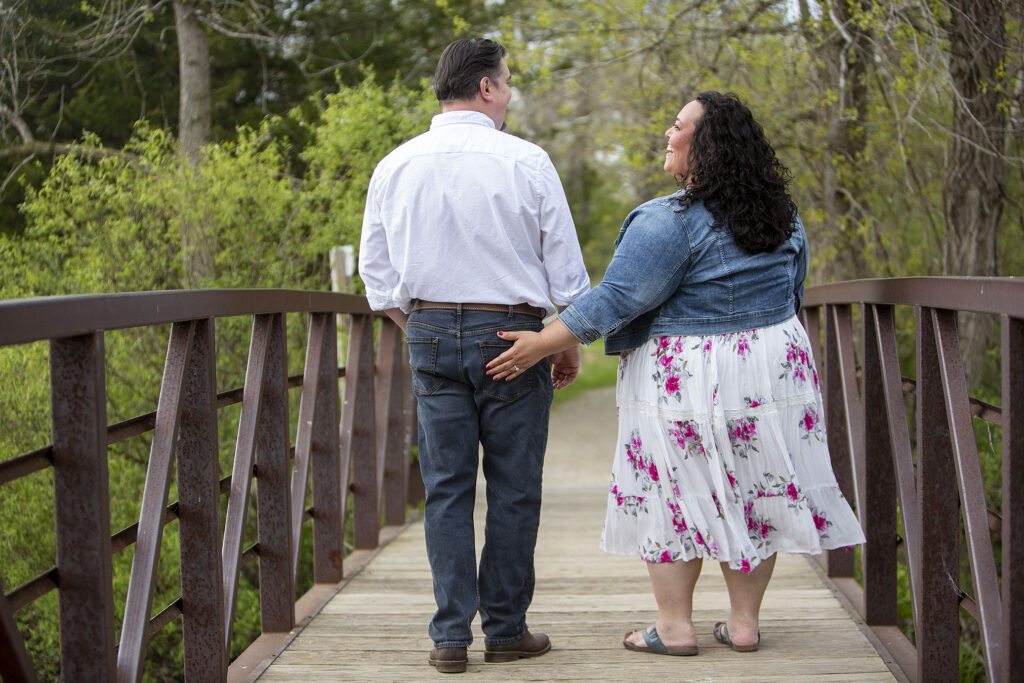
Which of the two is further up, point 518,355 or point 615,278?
point 615,278

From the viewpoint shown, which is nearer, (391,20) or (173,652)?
(173,652)

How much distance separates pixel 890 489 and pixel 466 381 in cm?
132

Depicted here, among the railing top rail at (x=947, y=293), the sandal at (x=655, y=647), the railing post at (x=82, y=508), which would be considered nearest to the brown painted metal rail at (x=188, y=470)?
the railing post at (x=82, y=508)

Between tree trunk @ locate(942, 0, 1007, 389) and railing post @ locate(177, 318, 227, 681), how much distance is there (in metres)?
3.55

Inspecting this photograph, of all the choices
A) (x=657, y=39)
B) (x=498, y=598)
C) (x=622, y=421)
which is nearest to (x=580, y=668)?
(x=498, y=598)

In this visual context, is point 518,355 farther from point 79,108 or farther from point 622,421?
point 79,108

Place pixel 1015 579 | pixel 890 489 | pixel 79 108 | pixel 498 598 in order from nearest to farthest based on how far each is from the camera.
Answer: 1. pixel 1015 579
2. pixel 498 598
3. pixel 890 489
4. pixel 79 108

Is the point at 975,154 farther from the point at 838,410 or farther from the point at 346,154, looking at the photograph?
the point at 346,154

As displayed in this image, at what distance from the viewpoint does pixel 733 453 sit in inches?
101

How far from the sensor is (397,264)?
8.46 ft

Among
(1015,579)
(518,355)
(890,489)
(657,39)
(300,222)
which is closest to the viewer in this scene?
(1015,579)

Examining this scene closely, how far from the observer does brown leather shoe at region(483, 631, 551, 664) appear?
2.71 metres

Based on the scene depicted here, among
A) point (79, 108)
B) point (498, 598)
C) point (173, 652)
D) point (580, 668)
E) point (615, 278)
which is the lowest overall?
point (173, 652)

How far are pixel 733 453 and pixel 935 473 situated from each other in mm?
446
